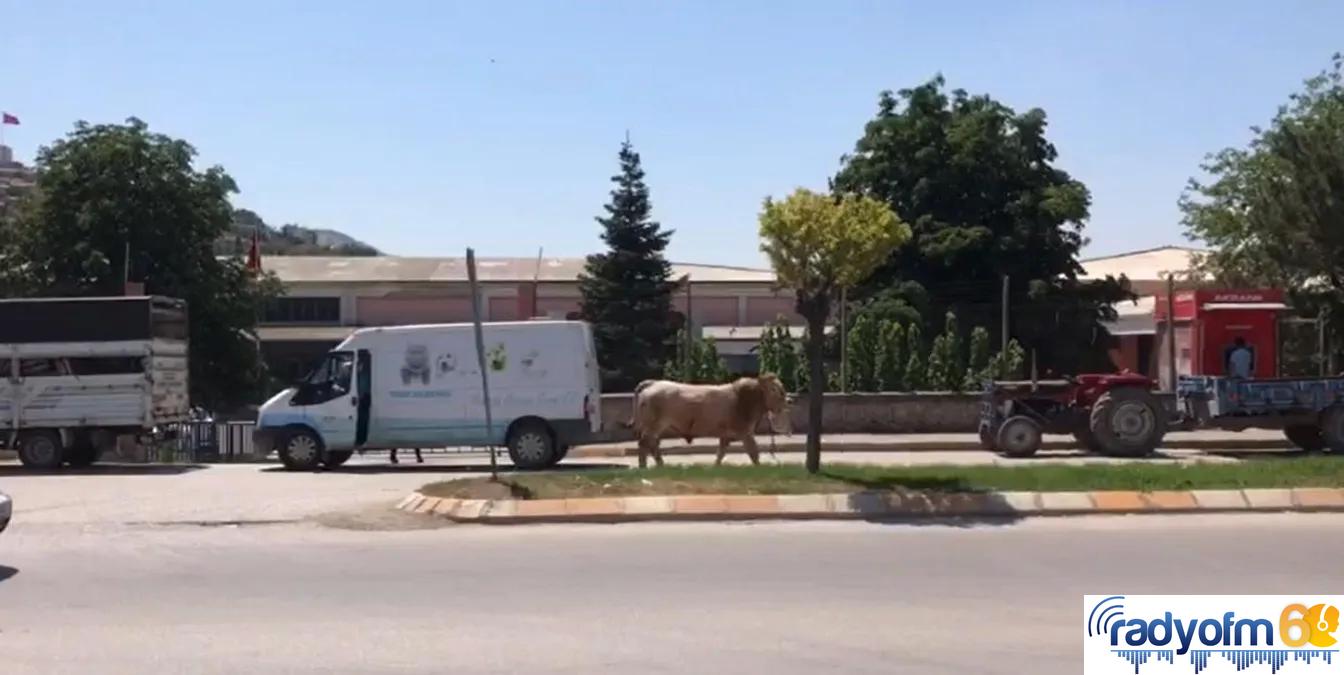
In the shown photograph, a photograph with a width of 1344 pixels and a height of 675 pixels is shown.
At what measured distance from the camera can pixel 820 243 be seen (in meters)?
17.7

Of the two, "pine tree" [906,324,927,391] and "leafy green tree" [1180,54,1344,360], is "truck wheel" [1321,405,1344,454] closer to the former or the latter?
"leafy green tree" [1180,54,1344,360]

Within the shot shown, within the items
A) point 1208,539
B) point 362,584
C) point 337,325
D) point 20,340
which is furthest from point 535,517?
point 337,325

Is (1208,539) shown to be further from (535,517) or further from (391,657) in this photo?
(391,657)

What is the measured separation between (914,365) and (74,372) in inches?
661

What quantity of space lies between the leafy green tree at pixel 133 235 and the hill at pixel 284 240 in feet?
7.38

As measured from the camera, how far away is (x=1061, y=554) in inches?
538

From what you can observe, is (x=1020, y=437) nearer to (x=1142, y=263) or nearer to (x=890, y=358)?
(x=890, y=358)

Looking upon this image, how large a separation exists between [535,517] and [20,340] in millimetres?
14739

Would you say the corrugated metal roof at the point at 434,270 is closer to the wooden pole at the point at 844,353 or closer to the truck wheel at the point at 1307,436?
the wooden pole at the point at 844,353

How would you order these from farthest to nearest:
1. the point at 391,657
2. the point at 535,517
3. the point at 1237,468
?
the point at 1237,468 < the point at 535,517 < the point at 391,657

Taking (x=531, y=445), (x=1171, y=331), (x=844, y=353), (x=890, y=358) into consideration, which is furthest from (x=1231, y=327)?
(x=531, y=445)

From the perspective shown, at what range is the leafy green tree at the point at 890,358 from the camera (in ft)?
110

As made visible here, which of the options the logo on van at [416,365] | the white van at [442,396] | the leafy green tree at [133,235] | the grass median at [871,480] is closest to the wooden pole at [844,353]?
the white van at [442,396]

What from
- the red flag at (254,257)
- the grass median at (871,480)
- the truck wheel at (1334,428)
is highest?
the red flag at (254,257)
